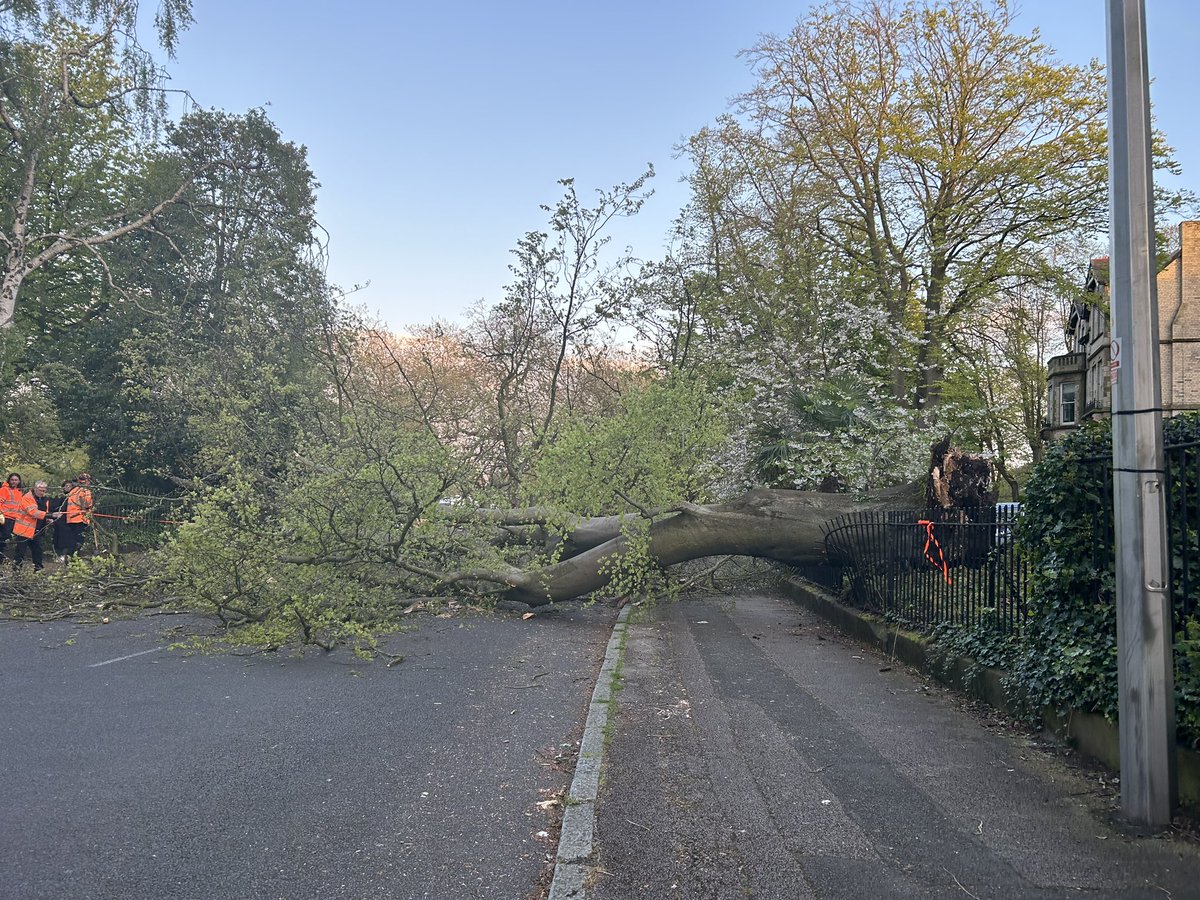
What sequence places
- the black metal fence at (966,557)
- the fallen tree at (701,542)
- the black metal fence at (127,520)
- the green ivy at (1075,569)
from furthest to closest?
1. the black metal fence at (127,520)
2. the fallen tree at (701,542)
3. the green ivy at (1075,569)
4. the black metal fence at (966,557)

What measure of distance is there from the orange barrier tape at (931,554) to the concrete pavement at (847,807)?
1.14 meters

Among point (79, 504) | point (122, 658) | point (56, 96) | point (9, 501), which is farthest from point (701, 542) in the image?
point (56, 96)

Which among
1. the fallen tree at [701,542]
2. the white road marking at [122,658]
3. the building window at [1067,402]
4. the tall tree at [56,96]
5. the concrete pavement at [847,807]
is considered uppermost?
the tall tree at [56,96]

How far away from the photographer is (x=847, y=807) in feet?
14.0

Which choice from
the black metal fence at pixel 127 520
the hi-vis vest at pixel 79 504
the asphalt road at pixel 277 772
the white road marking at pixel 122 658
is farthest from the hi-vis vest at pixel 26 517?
the white road marking at pixel 122 658

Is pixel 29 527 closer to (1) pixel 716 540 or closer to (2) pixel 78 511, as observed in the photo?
(2) pixel 78 511

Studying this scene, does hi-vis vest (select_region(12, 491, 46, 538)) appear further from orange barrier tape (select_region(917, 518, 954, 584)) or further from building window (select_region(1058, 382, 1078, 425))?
building window (select_region(1058, 382, 1078, 425))

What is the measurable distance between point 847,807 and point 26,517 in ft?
47.9

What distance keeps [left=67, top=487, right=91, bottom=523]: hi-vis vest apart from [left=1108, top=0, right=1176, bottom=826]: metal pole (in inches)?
512

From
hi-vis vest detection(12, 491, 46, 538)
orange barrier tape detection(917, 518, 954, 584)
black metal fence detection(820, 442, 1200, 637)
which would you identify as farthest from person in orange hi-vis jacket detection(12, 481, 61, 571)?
orange barrier tape detection(917, 518, 954, 584)

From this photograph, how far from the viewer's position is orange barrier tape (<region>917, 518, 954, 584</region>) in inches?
310

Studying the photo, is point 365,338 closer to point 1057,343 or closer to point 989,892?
point 989,892

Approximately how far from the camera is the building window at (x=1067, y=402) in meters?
32.3

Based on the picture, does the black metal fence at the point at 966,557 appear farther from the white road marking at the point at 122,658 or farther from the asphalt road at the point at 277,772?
the white road marking at the point at 122,658
